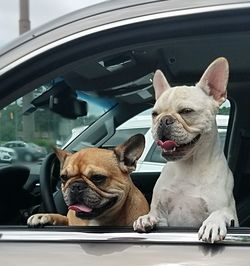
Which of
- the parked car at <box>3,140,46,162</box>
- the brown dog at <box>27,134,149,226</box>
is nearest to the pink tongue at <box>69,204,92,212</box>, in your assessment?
the brown dog at <box>27,134,149,226</box>

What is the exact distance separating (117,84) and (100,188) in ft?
3.31

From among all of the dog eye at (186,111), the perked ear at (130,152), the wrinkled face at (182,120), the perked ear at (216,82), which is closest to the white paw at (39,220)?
the perked ear at (130,152)

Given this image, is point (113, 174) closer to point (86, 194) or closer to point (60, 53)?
point (86, 194)

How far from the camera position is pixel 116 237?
5.46 ft

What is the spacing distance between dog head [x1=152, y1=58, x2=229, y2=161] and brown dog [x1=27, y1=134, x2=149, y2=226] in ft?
0.50

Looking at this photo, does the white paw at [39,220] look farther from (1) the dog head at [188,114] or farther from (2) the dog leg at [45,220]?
(1) the dog head at [188,114]

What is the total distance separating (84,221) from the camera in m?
1.86

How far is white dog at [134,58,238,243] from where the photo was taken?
182 centimetres

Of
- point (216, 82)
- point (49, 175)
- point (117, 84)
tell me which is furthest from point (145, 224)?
point (117, 84)

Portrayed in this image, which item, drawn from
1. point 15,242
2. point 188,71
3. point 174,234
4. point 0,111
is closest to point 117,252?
point 174,234

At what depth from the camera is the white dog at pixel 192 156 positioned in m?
1.82

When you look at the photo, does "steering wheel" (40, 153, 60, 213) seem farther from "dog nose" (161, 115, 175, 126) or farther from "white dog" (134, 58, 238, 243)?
"dog nose" (161, 115, 175, 126)

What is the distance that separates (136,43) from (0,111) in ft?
1.48

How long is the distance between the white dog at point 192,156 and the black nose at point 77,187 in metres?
0.21
